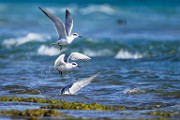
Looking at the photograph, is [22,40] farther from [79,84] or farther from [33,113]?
[33,113]

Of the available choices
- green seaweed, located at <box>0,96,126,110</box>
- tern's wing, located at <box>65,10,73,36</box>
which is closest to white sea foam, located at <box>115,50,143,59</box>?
tern's wing, located at <box>65,10,73,36</box>

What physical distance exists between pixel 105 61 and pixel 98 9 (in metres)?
23.9

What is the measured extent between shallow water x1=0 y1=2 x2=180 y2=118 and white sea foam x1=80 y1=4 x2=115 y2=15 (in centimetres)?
67

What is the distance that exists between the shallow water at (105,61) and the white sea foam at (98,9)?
2.19ft

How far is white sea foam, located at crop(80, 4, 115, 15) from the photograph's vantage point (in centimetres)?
4164

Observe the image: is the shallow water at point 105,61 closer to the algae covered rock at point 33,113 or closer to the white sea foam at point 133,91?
the white sea foam at point 133,91

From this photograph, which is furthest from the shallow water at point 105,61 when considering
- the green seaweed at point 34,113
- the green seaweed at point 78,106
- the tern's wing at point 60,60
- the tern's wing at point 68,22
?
the tern's wing at point 68,22

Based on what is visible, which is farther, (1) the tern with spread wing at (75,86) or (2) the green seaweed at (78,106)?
(1) the tern with spread wing at (75,86)

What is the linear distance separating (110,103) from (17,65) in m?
6.63

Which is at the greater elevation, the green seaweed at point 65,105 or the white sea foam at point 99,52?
the white sea foam at point 99,52

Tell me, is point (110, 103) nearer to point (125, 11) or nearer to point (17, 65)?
point (17, 65)

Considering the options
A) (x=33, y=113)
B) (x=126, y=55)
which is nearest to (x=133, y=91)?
(x=33, y=113)

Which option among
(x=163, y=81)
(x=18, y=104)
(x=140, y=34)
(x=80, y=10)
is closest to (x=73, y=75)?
(x=163, y=81)

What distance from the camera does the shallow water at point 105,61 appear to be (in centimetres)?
1251
